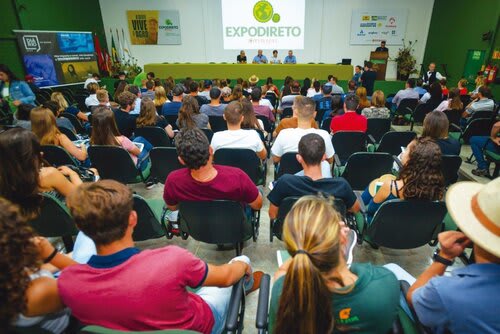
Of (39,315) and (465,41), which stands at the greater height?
(465,41)

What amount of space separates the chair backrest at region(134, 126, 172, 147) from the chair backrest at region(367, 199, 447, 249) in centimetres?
266

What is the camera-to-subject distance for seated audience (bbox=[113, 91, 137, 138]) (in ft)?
12.4

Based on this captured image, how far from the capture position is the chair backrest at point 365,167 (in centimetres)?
267

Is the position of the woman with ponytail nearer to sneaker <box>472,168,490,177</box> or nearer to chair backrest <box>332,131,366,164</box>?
chair backrest <box>332,131,366,164</box>

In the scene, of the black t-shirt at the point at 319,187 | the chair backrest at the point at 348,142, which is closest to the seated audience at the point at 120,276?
the black t-shirt at the point at 319,187

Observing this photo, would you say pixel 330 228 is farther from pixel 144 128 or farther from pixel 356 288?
pixel 144 128

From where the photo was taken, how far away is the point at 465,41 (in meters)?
8.57

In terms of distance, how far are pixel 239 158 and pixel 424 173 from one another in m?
1.58

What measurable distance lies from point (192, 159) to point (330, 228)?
1101 millimetres

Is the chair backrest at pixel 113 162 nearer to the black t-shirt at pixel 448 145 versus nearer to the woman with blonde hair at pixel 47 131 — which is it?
the woman with blonde hair at pixel 47 131

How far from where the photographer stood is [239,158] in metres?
2.82

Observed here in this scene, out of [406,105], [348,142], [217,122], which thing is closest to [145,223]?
[348,142]

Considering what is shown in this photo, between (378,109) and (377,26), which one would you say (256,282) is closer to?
(378,109)

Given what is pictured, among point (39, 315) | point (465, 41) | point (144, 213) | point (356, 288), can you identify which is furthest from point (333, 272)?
point (465, 41)
